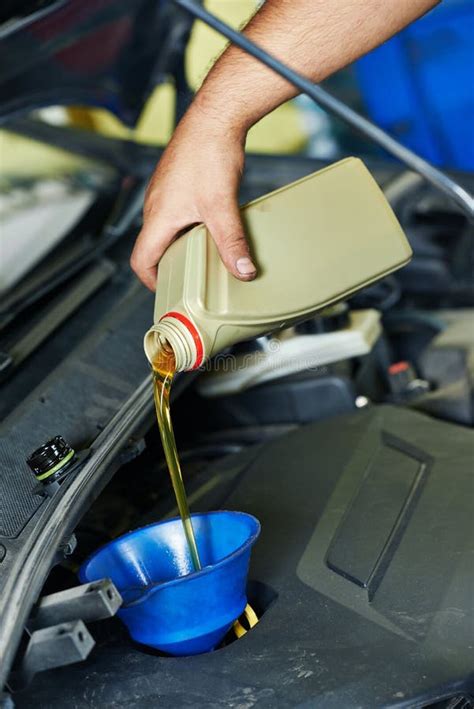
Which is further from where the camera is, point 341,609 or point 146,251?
point 146,251

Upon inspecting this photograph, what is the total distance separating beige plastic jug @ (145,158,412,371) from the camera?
1034mm

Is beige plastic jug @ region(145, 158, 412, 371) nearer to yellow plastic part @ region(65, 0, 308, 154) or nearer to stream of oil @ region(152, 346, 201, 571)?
stream of oil @ region(152, 346, 201, 571)

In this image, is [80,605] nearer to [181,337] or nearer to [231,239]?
[181,337]

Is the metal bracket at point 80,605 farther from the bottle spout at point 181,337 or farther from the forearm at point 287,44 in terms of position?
the forearm at point 287,44

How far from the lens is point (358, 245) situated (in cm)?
112

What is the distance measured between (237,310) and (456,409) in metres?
0.64

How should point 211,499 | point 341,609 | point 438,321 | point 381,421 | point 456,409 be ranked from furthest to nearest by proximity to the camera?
A: point 438,321 < point 456,409 < point 381,421 < point 211,499 < point 341,609

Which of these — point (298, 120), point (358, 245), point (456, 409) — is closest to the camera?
point (358, 245)

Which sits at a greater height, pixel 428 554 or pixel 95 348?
pixel 95 348

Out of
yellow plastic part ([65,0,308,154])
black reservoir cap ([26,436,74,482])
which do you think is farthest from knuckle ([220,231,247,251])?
yellow plastic part ([65,0,308,154])

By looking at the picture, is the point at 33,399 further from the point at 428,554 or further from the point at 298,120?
the point at 298,120

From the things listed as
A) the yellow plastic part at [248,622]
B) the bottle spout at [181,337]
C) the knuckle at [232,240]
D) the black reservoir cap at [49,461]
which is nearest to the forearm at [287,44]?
the knuckle at [232,240]

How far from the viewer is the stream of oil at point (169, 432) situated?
1.01 meters

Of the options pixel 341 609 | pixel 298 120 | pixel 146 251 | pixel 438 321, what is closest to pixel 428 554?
pixel 341 609
